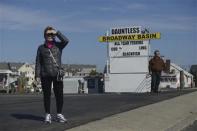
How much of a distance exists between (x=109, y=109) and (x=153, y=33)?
77.6ft

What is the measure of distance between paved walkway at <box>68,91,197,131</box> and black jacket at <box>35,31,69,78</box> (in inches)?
50.3

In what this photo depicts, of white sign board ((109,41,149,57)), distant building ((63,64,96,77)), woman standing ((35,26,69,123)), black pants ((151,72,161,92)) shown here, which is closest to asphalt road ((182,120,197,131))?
woman standing ((35,26,69,123))

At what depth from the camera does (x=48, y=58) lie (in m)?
11.0

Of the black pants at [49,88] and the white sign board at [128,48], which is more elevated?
the white sign board at [128,48]

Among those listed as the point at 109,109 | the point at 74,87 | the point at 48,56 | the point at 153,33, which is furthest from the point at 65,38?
the point at 74,87

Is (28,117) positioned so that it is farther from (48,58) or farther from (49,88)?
(48,58)

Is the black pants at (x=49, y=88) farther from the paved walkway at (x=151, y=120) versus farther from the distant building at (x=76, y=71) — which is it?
the distant building at (x=76, y=71)

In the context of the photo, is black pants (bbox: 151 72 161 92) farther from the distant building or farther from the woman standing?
the distant building

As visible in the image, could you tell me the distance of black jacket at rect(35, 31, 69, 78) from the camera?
11.0m

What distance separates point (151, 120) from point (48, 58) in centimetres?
317

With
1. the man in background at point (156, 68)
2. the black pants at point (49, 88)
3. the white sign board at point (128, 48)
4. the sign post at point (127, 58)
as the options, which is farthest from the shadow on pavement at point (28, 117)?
the white sign board at point (128, 48)

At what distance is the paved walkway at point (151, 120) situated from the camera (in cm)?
1100

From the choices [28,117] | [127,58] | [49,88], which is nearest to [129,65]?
[127,58]

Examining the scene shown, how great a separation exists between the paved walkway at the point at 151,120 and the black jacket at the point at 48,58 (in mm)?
1278
